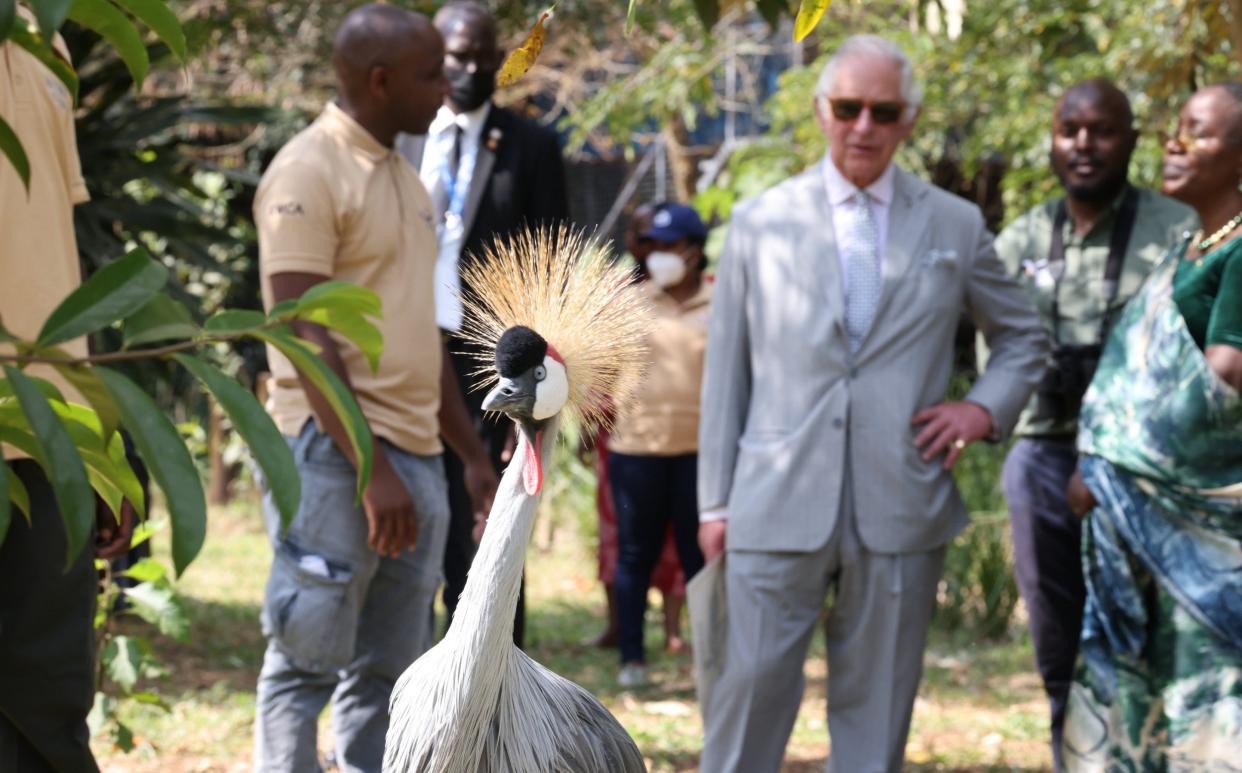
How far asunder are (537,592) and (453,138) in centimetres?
469

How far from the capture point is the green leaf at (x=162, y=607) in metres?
4.76

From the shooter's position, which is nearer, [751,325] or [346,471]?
[346,471]

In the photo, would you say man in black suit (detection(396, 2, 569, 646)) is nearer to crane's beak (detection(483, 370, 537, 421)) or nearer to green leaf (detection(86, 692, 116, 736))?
green leaf (detection(86, 692, 116, 736))

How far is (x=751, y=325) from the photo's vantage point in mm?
4570

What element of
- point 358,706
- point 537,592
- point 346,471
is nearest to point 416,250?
point 346,471

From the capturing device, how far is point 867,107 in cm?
443

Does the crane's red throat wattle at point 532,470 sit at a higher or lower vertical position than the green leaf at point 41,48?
lower

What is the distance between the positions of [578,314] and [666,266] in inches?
174

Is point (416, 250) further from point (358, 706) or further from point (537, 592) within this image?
point (537, 592)

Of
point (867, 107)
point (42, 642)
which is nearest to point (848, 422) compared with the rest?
point (867, 107)

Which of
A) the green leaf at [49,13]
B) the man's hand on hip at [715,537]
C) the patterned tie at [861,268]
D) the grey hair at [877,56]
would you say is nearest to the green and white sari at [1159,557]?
the patterned tie at [861,268]

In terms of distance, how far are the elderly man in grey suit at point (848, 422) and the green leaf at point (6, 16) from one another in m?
2.96

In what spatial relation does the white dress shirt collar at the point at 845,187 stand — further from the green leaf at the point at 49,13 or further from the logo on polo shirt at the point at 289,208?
the green leaf at the point at 49,13

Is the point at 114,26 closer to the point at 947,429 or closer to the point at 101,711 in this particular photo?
A: the point at 947,429
